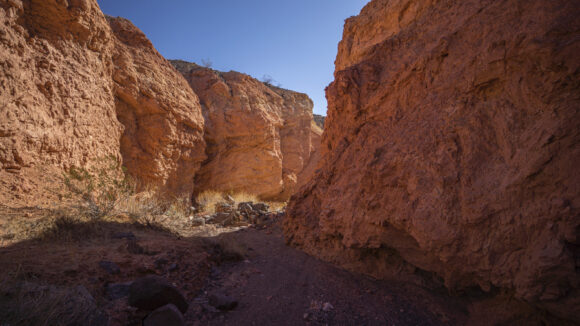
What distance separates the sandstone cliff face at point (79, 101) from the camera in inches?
160

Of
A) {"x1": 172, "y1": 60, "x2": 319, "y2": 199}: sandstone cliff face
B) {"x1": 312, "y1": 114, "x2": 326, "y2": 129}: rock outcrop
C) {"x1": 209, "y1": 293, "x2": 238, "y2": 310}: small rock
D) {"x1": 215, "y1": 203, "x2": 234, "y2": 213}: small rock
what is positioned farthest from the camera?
{"x1": 312, "y1": 114, "x2": 326, "y2": 129}: rock outcrop

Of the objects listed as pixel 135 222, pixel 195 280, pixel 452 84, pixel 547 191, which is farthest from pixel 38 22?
pixel 547 191

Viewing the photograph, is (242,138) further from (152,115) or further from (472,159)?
(472,159)

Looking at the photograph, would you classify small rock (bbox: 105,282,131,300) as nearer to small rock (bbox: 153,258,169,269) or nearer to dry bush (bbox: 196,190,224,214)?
small rock (bbox: 153,258,169,269)

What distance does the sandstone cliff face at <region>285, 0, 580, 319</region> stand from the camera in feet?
4.80

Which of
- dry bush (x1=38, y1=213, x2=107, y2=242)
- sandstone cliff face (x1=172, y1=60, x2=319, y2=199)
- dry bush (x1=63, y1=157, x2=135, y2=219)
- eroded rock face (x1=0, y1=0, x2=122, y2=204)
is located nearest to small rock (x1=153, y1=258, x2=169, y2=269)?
dry bush (x1=38, y1=213, x2=107, y2=242)

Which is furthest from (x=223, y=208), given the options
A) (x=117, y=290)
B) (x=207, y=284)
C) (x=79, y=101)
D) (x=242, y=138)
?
(x=117, y=290)

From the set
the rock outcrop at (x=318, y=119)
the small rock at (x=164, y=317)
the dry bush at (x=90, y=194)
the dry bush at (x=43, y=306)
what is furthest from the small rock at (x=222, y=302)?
the rock outcrop at (x=318, y=119)

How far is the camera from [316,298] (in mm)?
2262

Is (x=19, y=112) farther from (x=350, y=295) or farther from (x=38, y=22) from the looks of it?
(x=350, y=295)

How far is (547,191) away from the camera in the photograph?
150 cm

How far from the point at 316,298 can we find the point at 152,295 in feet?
4.51

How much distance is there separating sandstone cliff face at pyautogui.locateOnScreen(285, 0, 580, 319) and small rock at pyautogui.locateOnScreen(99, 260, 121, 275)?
7.37 ft

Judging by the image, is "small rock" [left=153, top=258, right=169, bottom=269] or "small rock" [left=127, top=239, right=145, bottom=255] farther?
"small rock" [left=127, top=239, right=145, bottom=255]
